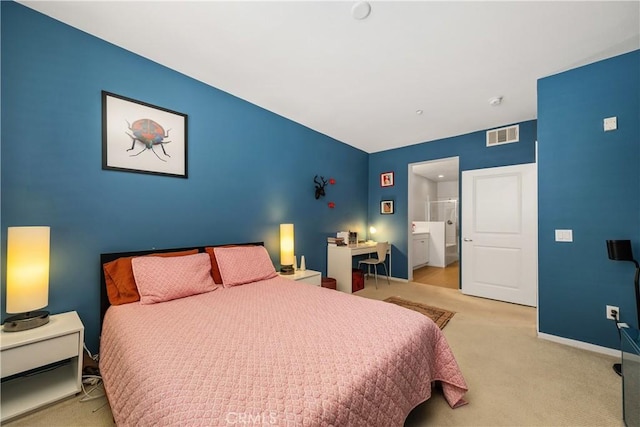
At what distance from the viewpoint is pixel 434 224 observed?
6.50 meters

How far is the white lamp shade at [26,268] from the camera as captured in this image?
60.7 inches

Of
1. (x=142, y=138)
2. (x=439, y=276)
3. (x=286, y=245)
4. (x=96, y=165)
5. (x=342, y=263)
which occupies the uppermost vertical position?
(x=142, y=138)

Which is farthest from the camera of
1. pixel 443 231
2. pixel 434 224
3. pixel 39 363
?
pixel 434 224

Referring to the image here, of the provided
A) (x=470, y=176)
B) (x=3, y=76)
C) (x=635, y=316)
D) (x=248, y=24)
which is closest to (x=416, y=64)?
(x=248, y=24)

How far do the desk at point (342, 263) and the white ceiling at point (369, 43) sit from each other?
223 centimetres

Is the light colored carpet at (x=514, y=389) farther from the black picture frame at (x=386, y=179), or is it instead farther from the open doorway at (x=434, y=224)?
the black picture frame at (x=386, y=179)

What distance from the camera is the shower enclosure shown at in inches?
250

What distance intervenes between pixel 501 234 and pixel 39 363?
Result: 16.4ft

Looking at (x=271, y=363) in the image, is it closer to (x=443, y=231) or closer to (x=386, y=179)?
(x=386, y=179)

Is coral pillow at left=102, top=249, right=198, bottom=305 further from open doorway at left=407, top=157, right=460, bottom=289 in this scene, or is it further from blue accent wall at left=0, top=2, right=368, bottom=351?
open doorway at left=407, top=157, right=460, bottom=289

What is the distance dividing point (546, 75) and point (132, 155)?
412 centimetres

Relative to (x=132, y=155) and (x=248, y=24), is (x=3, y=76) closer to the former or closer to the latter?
(x=132, y=155)

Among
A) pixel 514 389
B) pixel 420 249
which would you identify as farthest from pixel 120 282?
pixel 420 249

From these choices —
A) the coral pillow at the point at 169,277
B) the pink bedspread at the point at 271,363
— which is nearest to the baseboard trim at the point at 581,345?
the pink bedspread at the point at 271,363
